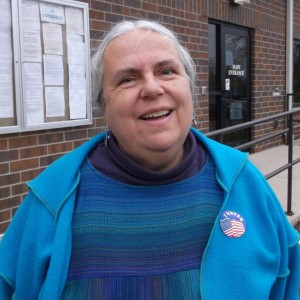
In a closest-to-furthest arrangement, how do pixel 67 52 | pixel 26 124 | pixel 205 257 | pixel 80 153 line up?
pixel 205 257 < pixel 80 153 < pixel 26 124 < pixel 67 52

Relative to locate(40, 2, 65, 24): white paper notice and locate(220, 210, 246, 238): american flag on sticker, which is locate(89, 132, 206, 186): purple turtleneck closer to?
locate(220, 210, 246, 238): american flag on sticker

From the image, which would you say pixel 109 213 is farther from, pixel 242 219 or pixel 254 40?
pixel 254 40

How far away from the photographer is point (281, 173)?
6770 mm

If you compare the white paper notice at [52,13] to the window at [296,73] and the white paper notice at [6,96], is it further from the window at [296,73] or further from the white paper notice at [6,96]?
the window at [296,73]

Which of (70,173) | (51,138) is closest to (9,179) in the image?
(51,138)

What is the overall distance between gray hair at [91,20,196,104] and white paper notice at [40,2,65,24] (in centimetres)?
254

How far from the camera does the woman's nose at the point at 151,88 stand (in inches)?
56.8

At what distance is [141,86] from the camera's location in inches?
58.0

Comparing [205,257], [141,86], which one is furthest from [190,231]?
[141,86]

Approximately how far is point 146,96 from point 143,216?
1.23 feet

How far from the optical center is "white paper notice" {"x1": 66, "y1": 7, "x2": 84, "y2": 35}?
13.7ft

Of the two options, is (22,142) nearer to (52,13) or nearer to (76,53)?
(76,53)

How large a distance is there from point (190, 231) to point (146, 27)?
67cm

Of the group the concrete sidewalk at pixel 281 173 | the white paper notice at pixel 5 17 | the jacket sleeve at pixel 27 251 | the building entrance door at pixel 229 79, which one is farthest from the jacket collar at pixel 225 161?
the building entrance door at pixel 229 79
